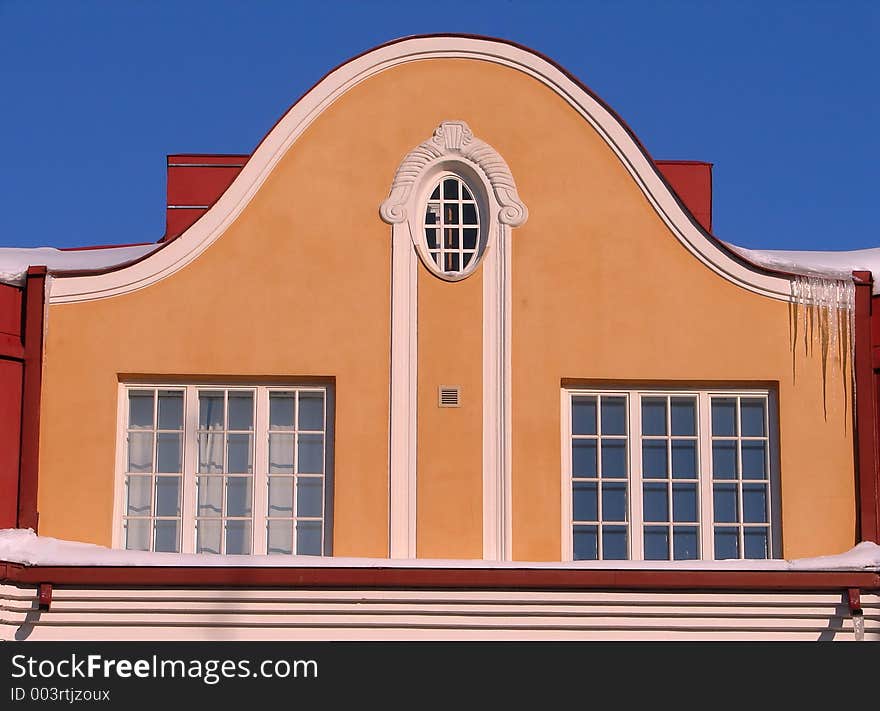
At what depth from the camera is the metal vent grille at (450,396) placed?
49.0 feet

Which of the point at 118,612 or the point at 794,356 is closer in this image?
the point at 118,612

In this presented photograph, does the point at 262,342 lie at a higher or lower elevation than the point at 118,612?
higher

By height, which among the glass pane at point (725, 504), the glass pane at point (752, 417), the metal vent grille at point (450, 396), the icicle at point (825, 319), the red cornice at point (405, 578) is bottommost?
the red cornice at point (405, 578)

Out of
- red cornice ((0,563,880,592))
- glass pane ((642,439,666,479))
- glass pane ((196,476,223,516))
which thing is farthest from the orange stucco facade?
red cornice ((0,563,880,592))

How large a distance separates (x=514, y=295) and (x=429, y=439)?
58.9 inches

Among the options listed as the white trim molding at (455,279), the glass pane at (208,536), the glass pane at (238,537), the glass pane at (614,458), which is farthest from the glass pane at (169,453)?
the glass pane at (614,458)

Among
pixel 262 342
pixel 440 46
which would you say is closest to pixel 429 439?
pixel 262 342

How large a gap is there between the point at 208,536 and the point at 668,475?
4.07m

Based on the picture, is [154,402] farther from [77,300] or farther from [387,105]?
[387,105]

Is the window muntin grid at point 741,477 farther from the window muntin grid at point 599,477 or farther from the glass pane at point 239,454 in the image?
the glass pane at point 239,454

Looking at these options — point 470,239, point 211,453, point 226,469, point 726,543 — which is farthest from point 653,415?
point 211,453

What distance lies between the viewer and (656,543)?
1484cm

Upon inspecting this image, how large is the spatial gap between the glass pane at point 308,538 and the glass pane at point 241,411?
999mm

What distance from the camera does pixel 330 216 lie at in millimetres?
15211
